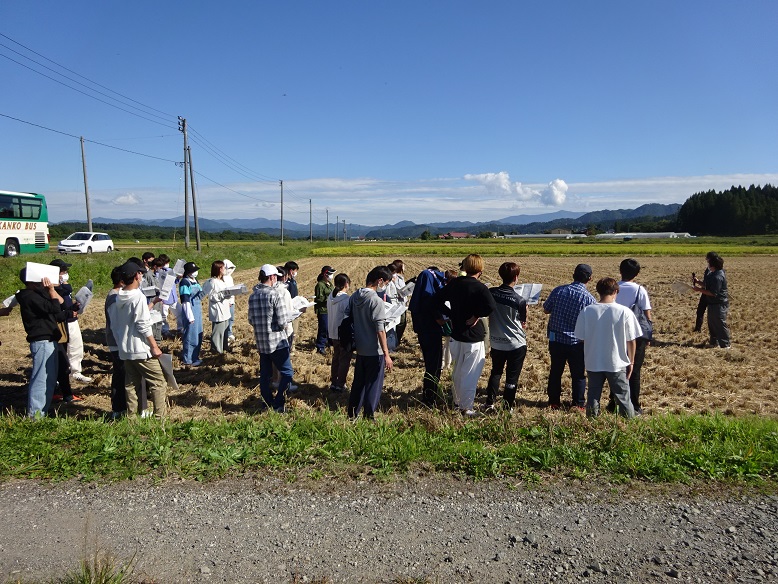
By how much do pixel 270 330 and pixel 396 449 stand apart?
2434 millimetres

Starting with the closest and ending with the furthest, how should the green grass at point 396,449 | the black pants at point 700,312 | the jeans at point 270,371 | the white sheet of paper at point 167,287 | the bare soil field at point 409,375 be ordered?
the green grass at point 396,449, the jeans at point 270,371, the bare soil field at point 409,375, the white sheet of paper at point 167,287, the black pants at point 700,312

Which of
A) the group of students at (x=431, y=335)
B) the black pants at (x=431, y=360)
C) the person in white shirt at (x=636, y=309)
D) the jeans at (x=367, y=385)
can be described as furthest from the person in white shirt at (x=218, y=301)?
the person in white shirt at (x=636, y=309)

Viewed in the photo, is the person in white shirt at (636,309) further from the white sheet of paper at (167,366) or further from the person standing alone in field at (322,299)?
the white sheet of paper at (167,366)

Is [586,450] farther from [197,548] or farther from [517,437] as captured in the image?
[197,548]

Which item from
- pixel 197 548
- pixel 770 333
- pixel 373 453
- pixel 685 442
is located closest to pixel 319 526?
pixel 197 548

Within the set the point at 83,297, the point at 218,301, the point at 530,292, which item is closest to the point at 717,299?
the point at 530,292

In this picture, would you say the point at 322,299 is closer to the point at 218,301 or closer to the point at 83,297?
the point at 218,301

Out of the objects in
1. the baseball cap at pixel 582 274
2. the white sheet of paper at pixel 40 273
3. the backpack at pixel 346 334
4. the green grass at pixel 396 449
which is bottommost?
the green grass at pixel 396 449

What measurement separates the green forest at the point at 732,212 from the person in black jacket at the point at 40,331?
110 meters

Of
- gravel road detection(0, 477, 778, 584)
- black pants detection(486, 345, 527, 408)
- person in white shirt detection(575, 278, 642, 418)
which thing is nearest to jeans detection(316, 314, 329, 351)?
black pants detection(486, 345, 527, 408)

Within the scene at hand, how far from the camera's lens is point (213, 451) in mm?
4336

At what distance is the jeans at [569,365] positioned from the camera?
6.21m

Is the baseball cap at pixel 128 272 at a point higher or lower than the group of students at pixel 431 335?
higher

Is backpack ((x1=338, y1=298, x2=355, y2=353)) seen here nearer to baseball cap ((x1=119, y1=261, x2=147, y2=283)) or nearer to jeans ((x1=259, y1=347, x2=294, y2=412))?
jeans ((x1=259, y1=347, x2=294, y2=412))
